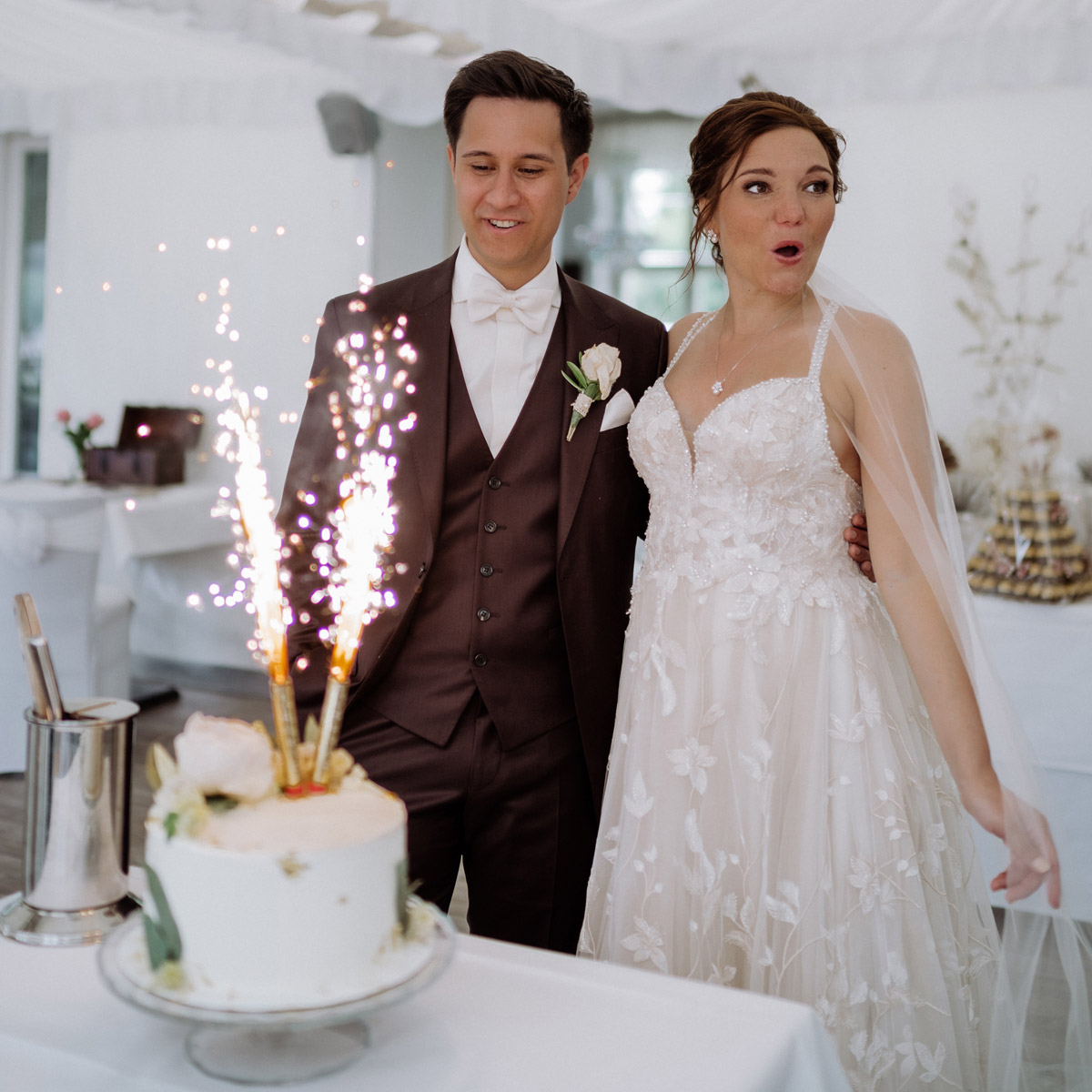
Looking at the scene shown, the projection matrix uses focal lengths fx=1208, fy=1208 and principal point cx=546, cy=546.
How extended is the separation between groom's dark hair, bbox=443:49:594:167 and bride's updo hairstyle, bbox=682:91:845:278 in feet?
0.62

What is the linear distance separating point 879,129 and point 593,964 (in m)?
4.79

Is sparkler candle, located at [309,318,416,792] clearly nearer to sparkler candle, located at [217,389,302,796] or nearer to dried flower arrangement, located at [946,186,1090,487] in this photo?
sparkler candle, located at [217,389,302,796]

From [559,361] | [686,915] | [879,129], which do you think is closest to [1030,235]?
[879,129]

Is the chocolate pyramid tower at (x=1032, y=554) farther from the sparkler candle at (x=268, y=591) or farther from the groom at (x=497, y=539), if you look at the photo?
the sparkler candle at (x=268, y=591)

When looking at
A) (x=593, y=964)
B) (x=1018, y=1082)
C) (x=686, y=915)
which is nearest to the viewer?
(x=593, y=964)

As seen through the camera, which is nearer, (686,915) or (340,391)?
(686,915)

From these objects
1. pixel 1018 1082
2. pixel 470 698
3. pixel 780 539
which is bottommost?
pixel 1018 1082

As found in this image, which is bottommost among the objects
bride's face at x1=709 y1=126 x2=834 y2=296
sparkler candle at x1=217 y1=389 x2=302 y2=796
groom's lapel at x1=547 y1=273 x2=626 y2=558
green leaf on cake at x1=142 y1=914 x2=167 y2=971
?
green leaf on cake at x1=142 y1=914 x2=167 y2=971

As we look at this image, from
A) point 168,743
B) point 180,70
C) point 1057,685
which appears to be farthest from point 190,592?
point 1057,685

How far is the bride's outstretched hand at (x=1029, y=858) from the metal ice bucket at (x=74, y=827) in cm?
97

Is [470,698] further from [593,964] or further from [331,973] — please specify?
[331,973]

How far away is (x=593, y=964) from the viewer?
116cm

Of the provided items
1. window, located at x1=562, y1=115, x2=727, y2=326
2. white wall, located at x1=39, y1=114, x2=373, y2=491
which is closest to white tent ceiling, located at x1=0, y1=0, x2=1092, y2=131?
white wall, located at x1=39, y1=114, x2=373, y2=491

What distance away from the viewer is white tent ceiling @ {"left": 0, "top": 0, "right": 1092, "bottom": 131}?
440 centimetres
